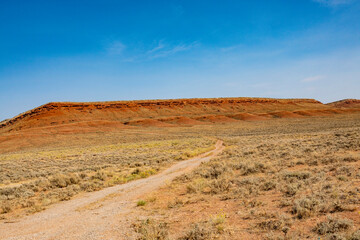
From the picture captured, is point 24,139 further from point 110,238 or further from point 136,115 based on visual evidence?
point 110,238

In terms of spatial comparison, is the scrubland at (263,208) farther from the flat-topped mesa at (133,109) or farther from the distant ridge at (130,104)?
the distant ridge at (130,104)

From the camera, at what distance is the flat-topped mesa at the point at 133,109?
8500 cm

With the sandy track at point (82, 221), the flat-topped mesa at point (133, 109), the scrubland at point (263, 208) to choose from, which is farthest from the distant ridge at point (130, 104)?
the scrubland at point (263, 208)

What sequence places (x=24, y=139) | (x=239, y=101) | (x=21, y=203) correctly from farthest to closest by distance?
(x=239, y=101), (x=24, y=139), (x=21, y=203)

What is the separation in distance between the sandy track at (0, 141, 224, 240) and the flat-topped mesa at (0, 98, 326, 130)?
78.3 metres

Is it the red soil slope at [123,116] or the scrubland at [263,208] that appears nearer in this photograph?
the scrubland at [263,208]

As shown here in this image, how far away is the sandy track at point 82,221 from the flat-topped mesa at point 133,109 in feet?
257

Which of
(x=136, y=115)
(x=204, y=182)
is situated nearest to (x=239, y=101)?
(x=136, y=115)

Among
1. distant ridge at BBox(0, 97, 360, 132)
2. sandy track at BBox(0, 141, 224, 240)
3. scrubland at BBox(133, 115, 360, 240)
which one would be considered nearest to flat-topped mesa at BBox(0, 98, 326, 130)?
distant ridge at BBox(0, 97, 360, 132)

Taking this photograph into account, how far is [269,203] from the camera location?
724cm

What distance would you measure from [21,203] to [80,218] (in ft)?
14.0

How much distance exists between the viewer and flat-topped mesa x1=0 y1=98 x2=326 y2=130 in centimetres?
8500

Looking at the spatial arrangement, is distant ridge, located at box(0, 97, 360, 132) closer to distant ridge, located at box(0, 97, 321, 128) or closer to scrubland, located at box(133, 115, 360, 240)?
distant ridge, located at box(0, 97, 321, 128)

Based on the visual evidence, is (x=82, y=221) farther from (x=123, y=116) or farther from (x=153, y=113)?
(x=153, y=113)
